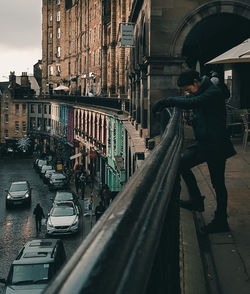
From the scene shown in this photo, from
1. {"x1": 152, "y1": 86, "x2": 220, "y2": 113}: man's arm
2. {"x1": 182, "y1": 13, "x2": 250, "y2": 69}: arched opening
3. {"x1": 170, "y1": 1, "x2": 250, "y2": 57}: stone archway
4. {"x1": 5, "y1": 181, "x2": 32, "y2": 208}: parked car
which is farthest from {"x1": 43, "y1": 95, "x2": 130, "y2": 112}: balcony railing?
{"x1": 152, "y1": 86, "x2": 220, "y2": 113}: man's arm

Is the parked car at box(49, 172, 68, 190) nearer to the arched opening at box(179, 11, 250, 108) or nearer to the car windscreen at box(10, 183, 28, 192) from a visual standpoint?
the car windscreen at box(10, 183, 28, 192)

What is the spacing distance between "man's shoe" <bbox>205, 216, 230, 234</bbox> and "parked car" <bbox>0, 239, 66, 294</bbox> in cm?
939

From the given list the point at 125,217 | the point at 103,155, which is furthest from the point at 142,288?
the point at 103,155

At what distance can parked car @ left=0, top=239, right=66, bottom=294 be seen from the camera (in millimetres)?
13734

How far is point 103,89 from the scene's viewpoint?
58531 mm

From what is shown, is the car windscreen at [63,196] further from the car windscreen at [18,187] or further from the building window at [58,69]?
the building window at [58,69]

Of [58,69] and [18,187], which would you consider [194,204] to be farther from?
[58,69]

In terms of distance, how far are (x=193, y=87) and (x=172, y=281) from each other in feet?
7.29

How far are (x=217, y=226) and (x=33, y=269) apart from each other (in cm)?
1092

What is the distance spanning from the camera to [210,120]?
4223 millimetres

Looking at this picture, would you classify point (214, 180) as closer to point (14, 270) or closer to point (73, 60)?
point (14, 270)

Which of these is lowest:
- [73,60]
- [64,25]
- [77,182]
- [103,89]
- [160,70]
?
[77,182]

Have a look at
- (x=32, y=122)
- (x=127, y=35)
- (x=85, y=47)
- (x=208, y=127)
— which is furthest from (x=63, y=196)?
(x=32, y=122)

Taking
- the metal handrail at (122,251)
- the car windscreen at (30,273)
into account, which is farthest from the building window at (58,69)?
the metal handrail at (122,251)
